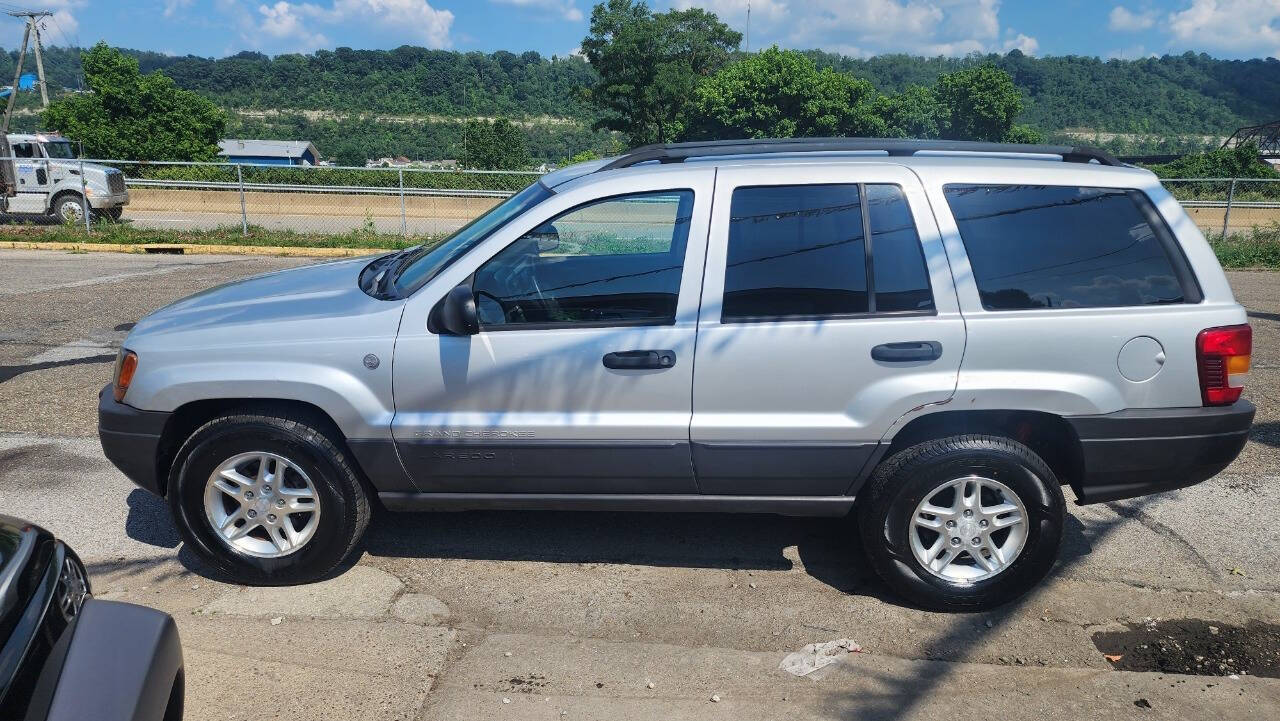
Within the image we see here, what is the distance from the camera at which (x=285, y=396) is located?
152 inches

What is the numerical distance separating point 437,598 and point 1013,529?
8.20 feet

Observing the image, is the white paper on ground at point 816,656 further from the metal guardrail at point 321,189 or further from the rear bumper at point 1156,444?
the metal guardrail at point 321,189

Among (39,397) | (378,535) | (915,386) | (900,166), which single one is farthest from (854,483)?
(39,397)

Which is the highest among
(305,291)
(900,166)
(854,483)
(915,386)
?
(900,166)

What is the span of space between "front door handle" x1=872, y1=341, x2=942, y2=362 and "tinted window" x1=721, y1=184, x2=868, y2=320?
193mm

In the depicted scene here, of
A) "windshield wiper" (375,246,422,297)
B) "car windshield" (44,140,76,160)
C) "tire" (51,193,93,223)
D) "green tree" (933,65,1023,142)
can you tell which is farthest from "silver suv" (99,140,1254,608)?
"green tree" (933,65,1023,142)

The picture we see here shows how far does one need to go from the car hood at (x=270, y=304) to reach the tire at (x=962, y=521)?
7.52 ft

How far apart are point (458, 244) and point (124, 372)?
5.11 feet

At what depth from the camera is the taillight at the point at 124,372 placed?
4.02 meters

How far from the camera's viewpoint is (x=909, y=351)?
372 centimetres

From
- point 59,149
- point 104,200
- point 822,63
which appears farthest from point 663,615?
point 822,63

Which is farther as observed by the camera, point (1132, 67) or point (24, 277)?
point (1132, 67)

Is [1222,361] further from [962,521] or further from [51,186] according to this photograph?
[51,186]

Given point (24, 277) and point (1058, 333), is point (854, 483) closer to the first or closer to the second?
point (1058, 333)
